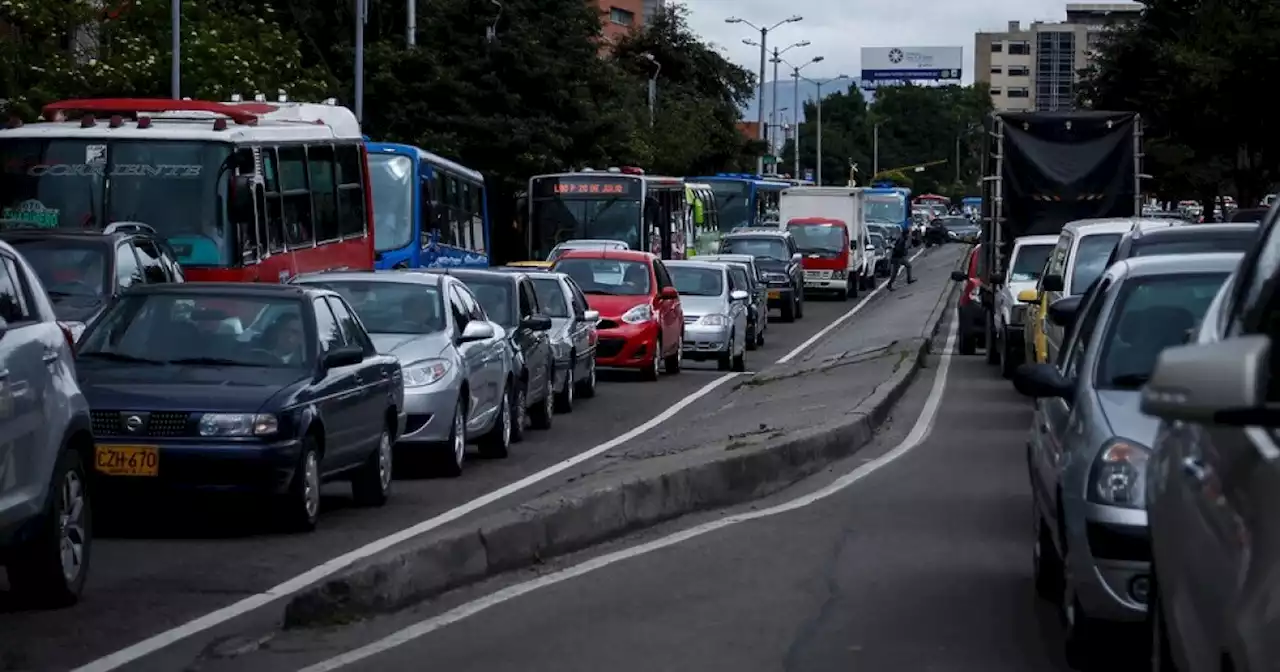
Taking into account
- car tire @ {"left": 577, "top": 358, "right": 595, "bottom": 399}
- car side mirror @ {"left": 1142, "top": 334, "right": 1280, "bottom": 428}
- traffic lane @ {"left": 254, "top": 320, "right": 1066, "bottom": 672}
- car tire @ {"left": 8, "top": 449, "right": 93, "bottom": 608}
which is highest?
car side mirror @ {"left": 1142, "top": 334, "right": 1280, "bottom": 428}

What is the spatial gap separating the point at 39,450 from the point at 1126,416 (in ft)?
14.9

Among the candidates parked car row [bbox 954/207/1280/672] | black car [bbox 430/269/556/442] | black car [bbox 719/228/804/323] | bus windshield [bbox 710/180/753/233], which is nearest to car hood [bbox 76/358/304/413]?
parked car row [bbox 954/207/1280/672]

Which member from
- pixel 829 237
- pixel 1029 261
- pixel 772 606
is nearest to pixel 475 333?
pixel 772 606

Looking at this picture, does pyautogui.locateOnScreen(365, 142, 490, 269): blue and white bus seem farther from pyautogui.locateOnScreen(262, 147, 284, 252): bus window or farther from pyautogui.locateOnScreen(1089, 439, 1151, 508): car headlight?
pyautogui.locateOnScreen(1089, 439, 1151, 508): car headlight

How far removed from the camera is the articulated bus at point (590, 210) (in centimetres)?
4575

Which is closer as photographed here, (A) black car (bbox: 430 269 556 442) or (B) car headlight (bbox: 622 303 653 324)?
(A) black car (bbox: 430 269 556 442)

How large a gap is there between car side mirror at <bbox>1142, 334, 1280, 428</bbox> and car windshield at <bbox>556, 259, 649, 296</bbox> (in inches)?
1000

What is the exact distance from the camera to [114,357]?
13.4 meters

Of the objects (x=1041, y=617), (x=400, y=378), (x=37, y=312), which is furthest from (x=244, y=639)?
(x=400, y=378)

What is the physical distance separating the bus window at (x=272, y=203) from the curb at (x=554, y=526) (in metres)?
7.26

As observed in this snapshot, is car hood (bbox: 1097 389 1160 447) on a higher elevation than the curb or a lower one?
higher

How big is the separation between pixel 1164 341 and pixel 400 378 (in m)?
6.90

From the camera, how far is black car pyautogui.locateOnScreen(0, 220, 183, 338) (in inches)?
692

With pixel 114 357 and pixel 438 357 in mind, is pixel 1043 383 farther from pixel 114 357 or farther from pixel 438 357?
pixel 438 357
